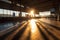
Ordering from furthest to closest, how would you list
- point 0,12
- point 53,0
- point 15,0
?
point 0,12 < point 53,0 < point 15,0

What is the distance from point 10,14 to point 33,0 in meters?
11.1

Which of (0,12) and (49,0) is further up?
(49,0)

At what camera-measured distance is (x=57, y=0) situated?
54.5ft

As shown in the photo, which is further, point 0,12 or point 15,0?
point 0,12

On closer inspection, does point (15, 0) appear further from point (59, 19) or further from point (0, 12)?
point (59, 19)

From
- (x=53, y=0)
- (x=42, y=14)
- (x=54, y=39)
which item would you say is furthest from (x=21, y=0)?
(x=42, y=14)

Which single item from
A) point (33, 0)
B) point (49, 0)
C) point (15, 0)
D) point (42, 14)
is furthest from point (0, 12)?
point (42, 14)

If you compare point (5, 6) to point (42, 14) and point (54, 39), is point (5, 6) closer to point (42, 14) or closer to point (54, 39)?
point (54, 39)

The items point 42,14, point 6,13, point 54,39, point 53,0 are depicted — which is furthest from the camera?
point 42,14

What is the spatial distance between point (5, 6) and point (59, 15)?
33.3 ft

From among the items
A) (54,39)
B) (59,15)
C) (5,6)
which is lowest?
(54,39)

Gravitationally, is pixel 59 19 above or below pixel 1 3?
below

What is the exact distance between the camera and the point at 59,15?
18.3 meters

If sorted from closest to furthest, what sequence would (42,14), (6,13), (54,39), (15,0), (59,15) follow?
1. (54,39)
2. (15,0)
3. (59,15)
4. (6,13)
5. (42,14)
